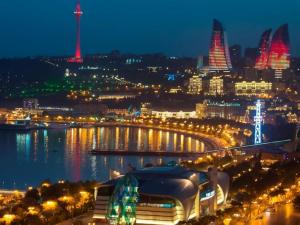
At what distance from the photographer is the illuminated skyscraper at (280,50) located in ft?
89.0

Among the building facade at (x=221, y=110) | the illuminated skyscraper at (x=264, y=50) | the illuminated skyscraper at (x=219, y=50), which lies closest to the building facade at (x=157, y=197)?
the building facade at (x=221, y=110)

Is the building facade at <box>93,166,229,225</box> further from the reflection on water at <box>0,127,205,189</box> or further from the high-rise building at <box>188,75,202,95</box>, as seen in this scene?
the high-rise building at <box>188,75,202,95</box>

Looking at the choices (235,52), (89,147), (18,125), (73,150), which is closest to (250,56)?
(235,52)

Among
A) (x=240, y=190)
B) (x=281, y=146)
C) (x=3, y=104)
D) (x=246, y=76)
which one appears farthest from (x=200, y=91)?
(x=240, y=190)

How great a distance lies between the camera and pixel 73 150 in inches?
536

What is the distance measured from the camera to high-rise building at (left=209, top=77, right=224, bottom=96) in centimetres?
2547

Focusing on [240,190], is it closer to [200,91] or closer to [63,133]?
[63,133]

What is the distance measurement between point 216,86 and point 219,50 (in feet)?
5.90

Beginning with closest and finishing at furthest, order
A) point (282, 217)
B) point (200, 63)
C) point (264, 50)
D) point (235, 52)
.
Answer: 1. point (282, 217)
2. point (264, 50)
3. point (200, 63)
4. point (235, 52)

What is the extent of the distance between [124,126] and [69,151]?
5872mm

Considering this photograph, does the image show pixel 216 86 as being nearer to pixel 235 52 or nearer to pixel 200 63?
pixel 200 63

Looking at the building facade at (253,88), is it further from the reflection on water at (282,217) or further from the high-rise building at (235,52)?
the reflection on water at (282,217)

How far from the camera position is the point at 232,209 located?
7516 millimetres

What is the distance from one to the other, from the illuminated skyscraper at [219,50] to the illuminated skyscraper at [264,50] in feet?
3.05
